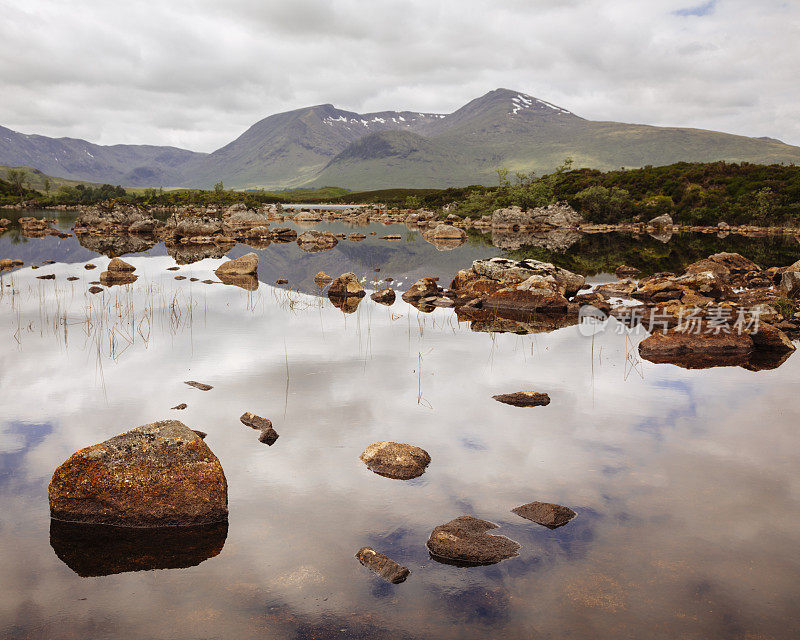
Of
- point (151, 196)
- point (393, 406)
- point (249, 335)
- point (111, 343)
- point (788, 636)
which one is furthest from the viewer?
point (151, 196)

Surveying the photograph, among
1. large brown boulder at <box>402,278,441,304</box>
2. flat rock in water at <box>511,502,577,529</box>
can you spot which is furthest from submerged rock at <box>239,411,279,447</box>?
large brown boulder at <box>402,278,441,304</box>

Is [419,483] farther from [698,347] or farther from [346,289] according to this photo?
[346,289]

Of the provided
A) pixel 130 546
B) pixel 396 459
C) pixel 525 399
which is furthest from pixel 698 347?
pixel 130 546

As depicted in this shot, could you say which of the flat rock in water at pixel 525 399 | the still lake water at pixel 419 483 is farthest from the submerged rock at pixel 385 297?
the flat rock in water at pixel 525 399

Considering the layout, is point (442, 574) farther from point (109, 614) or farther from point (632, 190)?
point (632, 190)

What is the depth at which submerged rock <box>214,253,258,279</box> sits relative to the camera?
3288cm

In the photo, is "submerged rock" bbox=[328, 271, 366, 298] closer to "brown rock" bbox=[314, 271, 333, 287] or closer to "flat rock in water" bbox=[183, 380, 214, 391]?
"brown rock" bbox=[314, 271, 333, 287]

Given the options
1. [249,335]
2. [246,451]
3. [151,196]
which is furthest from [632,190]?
[151,196]

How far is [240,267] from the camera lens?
109ft

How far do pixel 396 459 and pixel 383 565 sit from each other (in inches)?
101

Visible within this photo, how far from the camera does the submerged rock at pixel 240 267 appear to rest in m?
32.9

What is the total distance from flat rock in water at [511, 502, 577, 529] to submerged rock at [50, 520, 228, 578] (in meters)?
4.09

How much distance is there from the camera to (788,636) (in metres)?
5.45

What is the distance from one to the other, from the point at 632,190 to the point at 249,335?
95.5m
